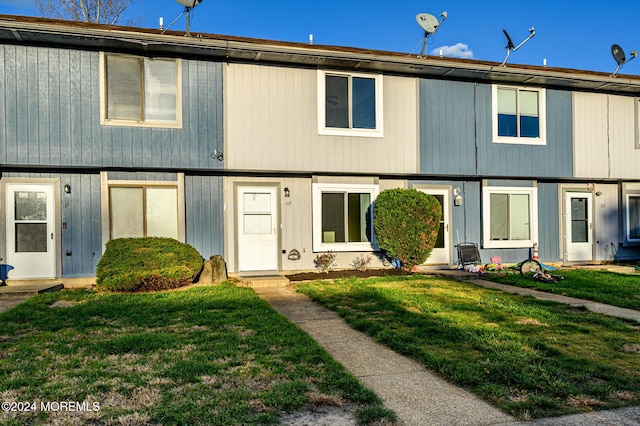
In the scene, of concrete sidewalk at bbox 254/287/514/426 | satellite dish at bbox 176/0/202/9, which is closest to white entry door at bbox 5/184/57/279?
satellite dish at bbox 176/0/202/9

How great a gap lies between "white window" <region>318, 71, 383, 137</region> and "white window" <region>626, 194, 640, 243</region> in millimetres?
8541

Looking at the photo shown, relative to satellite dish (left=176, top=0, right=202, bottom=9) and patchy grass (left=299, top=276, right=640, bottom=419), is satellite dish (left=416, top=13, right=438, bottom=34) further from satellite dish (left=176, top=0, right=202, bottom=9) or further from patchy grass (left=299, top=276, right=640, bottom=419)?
patchy grass (left=299, top=276, right=640, bottom=419)

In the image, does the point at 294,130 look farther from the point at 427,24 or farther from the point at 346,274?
the point at 427,24

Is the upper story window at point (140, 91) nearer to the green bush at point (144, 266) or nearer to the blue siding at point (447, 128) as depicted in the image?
the green bush at point (144, 266)

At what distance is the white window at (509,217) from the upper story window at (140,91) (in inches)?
341

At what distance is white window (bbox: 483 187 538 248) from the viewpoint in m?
13.4

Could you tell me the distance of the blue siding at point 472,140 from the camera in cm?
1277

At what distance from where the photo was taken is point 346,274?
1145cm

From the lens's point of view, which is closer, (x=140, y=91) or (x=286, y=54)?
(x=140, y=91)

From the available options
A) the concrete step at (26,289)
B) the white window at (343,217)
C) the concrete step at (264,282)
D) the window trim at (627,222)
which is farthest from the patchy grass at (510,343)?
the window trim at (627,222)

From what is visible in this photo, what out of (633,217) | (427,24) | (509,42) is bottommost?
(633,217)

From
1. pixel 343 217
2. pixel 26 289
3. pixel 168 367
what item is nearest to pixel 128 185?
pixel 26 289

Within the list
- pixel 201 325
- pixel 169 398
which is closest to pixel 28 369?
pixel 169 398

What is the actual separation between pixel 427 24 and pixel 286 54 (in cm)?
406
